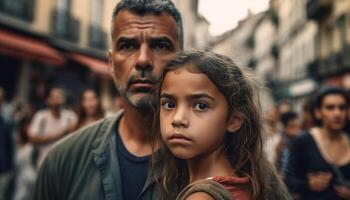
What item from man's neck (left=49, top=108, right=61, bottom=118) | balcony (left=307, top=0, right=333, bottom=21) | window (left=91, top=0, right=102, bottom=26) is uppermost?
balcony (left=307, top=0, right=333, bottom=21)

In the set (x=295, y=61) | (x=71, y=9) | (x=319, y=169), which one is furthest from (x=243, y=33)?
(x=319, y=169)

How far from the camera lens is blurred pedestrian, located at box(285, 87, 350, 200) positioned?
3.73 m

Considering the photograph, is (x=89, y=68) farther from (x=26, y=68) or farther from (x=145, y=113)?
(x=145, y=113)

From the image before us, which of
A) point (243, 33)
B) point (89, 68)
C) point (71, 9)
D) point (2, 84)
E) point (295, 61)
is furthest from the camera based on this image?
point (243, 33)

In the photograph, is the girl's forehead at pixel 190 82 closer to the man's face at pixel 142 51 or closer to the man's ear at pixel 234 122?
the man's ear at pixel 234 122

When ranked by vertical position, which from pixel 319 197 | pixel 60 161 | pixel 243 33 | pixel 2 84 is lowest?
pixel 319 197

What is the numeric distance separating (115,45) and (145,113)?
12.6 inches

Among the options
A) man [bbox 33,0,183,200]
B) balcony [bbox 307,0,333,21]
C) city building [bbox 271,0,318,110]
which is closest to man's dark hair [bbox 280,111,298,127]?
man [bbox 33,0,183,200]

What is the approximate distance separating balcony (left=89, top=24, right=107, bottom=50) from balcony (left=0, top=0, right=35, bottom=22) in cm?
487

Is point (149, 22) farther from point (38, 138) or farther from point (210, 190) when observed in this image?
point (38, 138)

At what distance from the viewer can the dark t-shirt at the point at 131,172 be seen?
204 cm

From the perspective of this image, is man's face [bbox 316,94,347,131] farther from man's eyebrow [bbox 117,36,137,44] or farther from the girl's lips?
the girl's lips

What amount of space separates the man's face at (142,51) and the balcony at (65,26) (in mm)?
15617

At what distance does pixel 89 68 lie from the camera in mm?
16141
